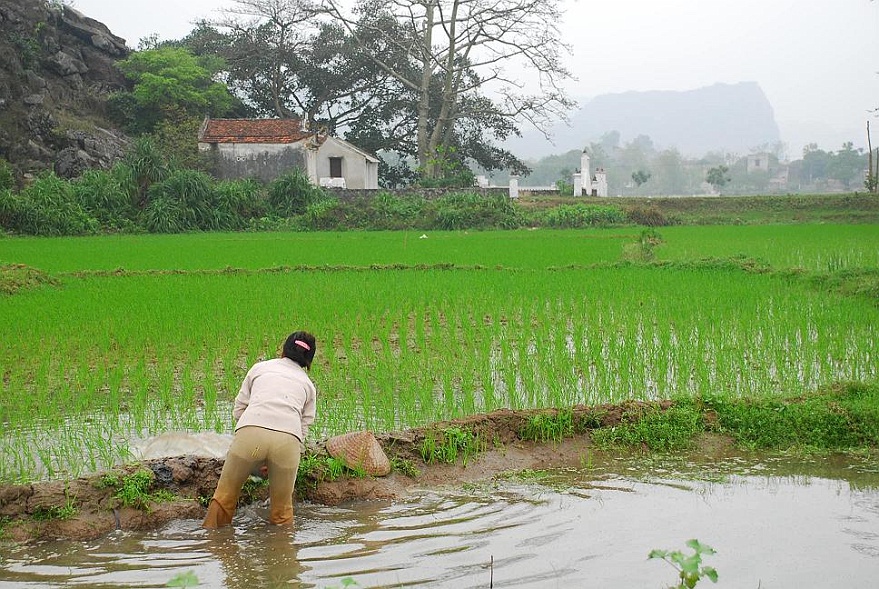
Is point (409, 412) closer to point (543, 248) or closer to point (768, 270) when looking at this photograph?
point (768, 270)

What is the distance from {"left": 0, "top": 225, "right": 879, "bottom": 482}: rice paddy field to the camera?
17.9ft

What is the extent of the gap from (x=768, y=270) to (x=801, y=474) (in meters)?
7.88

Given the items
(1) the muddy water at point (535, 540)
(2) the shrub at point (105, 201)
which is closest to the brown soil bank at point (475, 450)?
(1) the muddy water at point (535, 540)

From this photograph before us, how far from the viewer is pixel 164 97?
30.2 metres

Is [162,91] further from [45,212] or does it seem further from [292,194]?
[45,212]

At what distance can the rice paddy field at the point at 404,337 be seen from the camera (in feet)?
17.9

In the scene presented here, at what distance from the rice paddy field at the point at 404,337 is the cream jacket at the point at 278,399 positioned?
106 centimetres

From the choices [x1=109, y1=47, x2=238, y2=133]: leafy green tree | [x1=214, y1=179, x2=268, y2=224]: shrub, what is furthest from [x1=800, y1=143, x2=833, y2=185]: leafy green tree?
[x1=214, y1=179, x2=268, y2=224]: shrub

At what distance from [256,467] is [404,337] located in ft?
12.5

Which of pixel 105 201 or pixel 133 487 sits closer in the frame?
pixel 133 487

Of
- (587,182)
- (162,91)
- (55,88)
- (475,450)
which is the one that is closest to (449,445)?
(475,450)

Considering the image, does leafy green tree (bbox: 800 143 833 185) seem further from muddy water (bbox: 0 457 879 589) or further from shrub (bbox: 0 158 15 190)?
muddy water (bbox: 0 457 879 589)

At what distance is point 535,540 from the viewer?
3576 mm

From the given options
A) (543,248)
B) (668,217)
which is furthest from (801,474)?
(668,217)
